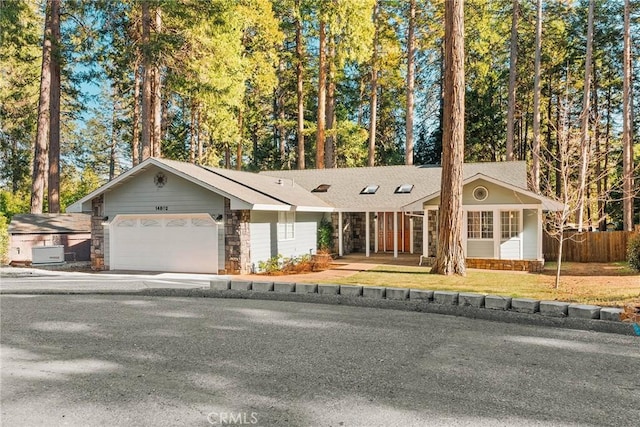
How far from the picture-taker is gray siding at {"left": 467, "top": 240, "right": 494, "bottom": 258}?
51.9 feet

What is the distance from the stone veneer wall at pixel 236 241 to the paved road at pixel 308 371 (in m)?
5.51

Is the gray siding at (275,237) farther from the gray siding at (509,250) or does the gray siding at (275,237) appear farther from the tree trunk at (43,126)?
the tree trunk at (43,126)

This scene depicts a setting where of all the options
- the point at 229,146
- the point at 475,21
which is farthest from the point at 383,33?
the point at 229,146

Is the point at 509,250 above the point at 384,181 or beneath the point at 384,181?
beneath

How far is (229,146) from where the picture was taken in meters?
31.5

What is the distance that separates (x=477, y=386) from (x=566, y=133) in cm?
1190

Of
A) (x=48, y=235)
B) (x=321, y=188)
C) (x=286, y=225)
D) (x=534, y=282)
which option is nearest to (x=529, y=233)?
(x=534, y=282)

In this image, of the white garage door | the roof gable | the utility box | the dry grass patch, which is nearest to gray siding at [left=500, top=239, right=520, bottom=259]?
the dry grass patch

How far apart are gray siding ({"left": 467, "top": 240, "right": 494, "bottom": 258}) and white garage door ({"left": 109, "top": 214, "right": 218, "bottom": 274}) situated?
9038mm

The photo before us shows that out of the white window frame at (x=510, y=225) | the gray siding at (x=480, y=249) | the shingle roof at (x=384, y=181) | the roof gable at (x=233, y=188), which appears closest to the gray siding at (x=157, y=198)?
the roof gable at (x=233, y=188)

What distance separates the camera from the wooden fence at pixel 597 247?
56.9 feet

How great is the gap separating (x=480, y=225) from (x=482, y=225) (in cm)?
7

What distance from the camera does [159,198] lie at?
14.5 meters

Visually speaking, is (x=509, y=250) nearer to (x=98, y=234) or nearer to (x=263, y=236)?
(x=263, y=236)
